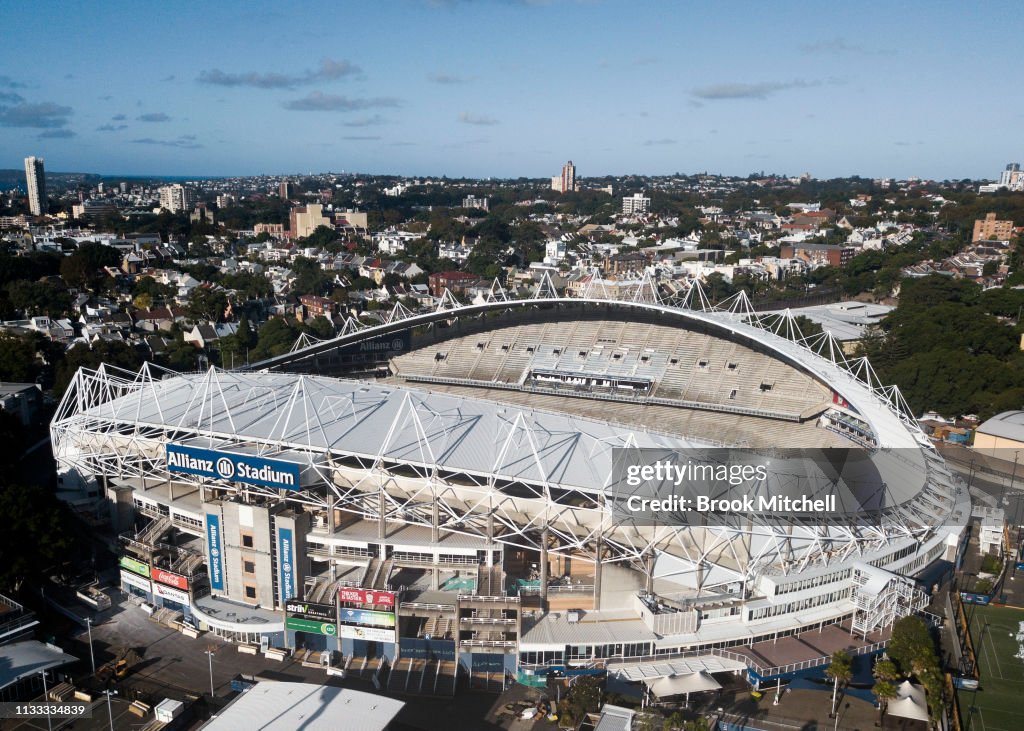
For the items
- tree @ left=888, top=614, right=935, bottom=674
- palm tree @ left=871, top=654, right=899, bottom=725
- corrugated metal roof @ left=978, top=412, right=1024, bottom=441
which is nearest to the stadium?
tree @ left=888, top=614, right=935, bottom=674

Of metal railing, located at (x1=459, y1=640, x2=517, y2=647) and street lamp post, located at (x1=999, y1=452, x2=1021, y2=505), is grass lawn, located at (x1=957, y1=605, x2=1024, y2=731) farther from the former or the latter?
metal railing, located at (x1=459, y1=640, x2=517, y2=647)

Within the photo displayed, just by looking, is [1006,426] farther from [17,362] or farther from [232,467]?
[17,362]

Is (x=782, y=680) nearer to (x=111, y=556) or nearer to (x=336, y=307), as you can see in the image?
(x=111, y=556)

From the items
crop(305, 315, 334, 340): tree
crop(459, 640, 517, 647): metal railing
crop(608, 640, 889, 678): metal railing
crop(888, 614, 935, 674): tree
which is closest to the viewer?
crop(888, 614, 935, 674): tree

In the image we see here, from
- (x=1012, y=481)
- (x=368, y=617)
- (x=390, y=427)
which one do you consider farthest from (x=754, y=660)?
(x=1012, y=481)

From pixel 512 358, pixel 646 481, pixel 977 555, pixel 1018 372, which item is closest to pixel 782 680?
pixel 646 481

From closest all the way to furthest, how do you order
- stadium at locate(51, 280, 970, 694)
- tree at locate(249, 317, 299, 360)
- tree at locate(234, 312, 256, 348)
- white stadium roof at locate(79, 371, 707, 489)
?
1. stadium at locate(51, 280, 970, 694)
2. white stadium roof at locate(79, 371, 707, 489)
3. tree at locate(249, 317, 299, 360)
4. tree at locate(234, 312, 256, 348)

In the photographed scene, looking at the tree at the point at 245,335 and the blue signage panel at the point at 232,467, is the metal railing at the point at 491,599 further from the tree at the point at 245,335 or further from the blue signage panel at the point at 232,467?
the tree at the point at 245,335
